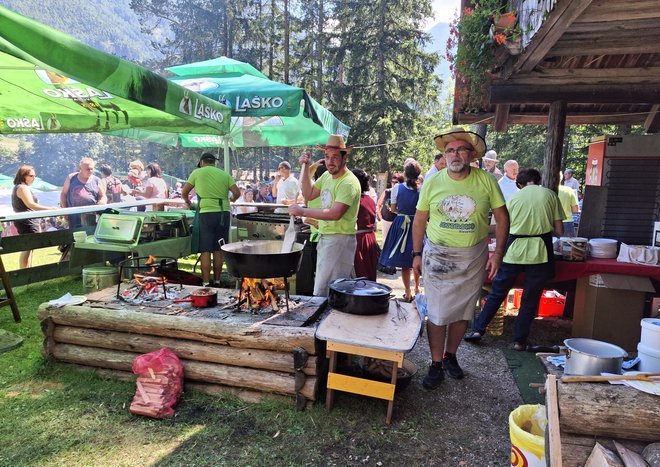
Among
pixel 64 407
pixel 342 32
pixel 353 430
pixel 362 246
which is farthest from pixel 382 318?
pixel 342 32

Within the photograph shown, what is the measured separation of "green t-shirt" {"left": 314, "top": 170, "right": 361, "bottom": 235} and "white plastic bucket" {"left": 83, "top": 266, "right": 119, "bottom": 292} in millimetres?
2967

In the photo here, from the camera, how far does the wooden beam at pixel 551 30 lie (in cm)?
231

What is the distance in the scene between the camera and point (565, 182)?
10805 millimetres

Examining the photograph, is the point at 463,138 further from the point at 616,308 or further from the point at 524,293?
the point at 616,308

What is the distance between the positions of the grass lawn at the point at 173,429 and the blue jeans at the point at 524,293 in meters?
1.88

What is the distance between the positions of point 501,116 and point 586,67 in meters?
1.63

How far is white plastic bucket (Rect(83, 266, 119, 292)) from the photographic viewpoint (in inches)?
201

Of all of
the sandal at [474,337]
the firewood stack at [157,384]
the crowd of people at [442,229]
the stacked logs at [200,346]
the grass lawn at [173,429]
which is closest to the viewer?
the grass lawn at [173,429]

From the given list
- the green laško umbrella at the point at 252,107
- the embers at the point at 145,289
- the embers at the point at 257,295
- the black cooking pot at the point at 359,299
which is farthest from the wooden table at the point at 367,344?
the green laško umbrella at the point at 252,107

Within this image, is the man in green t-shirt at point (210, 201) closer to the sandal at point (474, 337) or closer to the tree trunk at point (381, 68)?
the sandal at point (474, 337)

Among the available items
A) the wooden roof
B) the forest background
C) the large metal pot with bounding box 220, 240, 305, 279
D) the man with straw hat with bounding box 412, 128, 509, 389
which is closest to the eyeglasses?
the man with straw hat with bounding box 412, 128, 509, 389

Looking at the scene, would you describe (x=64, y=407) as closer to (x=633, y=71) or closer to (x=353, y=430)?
(x=353, y=430)

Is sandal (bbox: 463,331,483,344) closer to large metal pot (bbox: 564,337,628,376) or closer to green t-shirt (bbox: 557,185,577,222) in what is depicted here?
large metal pot (bbox: 564,337,628,376)

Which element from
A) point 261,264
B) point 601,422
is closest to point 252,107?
point 261,264
